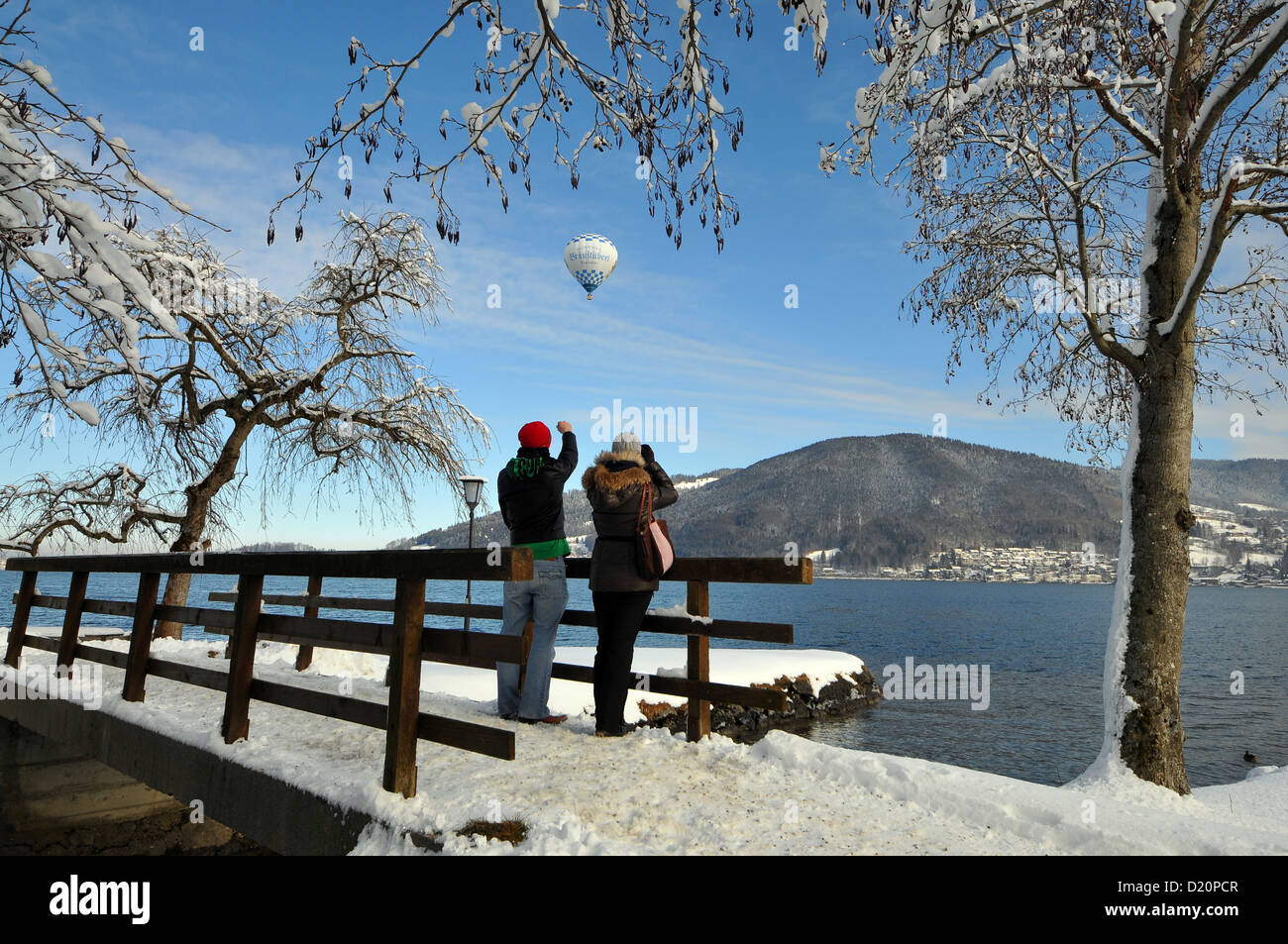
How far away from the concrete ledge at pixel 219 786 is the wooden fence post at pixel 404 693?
9.5 inches

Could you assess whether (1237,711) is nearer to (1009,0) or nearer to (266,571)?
(1009,0)

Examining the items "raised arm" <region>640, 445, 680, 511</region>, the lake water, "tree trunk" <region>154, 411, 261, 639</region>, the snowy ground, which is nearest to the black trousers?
the snowy ground

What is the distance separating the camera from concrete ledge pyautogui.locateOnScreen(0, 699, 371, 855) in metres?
3.77

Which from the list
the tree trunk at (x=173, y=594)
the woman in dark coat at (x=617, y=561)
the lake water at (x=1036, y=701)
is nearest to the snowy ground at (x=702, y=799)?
the woman in dark coat at (x=617, y=561)

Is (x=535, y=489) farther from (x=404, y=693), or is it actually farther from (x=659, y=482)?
(x=404, y=693)

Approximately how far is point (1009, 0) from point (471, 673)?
49.0 feet

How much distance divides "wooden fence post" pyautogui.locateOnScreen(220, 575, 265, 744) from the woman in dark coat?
7.05ft

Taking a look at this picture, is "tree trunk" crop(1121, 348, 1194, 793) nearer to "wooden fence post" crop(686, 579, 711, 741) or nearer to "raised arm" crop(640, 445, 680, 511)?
"wooden fence post" crop(686, 579, 711, 741)

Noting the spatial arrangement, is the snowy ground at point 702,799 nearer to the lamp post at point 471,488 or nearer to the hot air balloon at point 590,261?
the lamp post at point 471,488

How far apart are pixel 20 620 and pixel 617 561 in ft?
27.8

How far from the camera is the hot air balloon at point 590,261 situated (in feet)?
52.4

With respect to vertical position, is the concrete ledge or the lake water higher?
the concrete ledge
